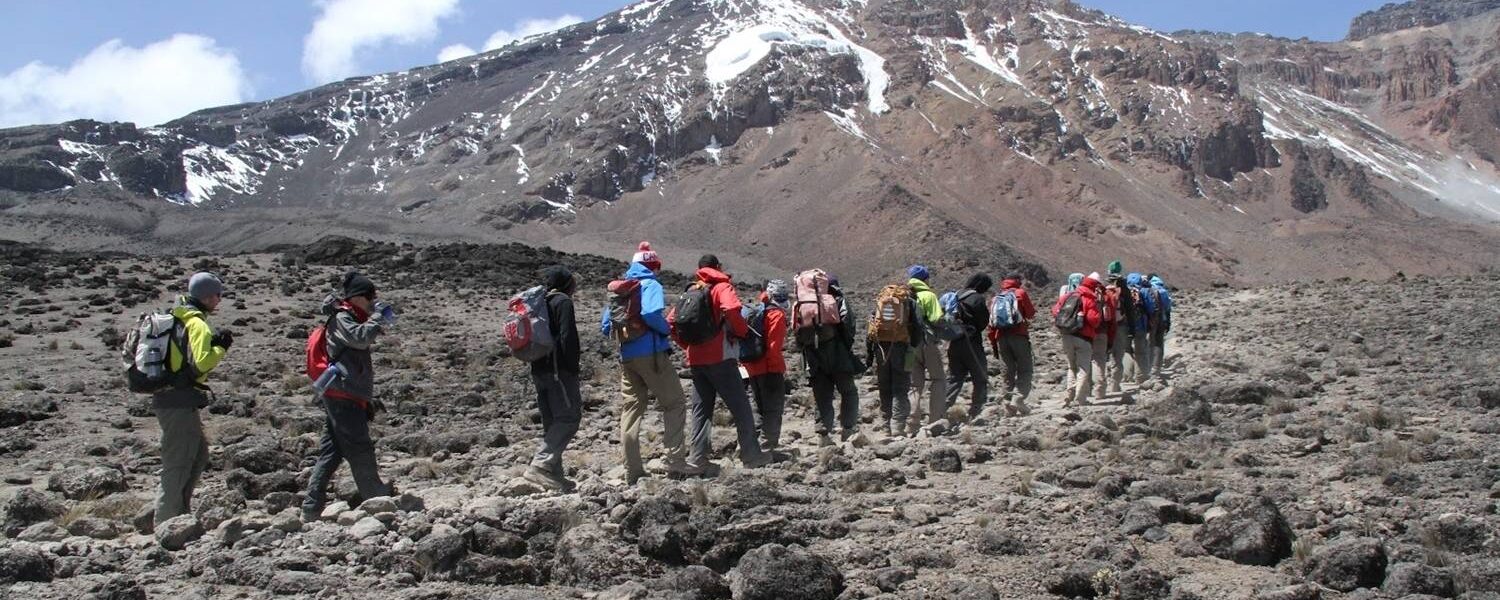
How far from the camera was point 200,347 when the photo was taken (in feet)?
22.9

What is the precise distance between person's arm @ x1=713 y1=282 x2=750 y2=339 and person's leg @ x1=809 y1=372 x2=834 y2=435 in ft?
7.62

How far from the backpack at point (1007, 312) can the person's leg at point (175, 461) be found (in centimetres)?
787

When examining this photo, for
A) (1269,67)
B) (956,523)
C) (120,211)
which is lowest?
(956,523)

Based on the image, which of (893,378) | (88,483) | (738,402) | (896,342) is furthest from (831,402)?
(88,483)

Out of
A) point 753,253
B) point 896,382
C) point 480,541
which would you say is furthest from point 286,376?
point 753,253

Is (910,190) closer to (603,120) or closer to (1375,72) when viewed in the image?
(603,120)

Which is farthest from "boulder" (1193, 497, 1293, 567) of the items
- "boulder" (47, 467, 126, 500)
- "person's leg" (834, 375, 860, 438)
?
"boulder" (47, 467, 126, 500)

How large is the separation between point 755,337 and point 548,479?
→ 2458 mm

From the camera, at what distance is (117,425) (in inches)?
527

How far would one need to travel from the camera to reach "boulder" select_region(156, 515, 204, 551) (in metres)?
6.09

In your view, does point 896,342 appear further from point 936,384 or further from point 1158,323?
point 1158,323

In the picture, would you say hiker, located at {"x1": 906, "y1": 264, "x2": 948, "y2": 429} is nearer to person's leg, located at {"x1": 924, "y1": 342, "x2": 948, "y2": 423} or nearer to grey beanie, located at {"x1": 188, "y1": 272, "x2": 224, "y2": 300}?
person's leg, located at {"x1": 924, "y1": 342, "x2": 948, "y2": 423}

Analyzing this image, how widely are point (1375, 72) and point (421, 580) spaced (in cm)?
20972

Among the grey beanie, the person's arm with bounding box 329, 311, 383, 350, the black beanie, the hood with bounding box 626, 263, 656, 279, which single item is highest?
the grey beanie
